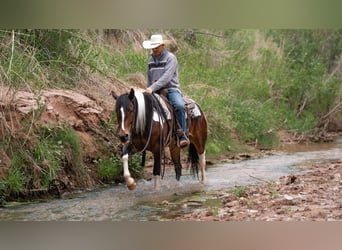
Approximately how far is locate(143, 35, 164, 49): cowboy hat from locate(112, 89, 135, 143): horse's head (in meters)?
0.46

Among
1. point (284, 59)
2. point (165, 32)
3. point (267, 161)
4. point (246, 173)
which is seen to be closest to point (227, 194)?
point (246, 173)

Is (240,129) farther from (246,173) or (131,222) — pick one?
(131,222)

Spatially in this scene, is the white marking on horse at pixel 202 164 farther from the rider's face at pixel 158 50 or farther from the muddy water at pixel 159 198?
the rider's face at pixel 158 50

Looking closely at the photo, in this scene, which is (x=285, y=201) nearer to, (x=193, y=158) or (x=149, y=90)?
(x=193, y=158)

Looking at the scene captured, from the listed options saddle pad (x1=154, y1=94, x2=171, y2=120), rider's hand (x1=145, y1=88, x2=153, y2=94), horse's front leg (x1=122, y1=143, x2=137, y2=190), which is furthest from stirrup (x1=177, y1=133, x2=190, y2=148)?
horse's front leg (x1=122, y1=143, x2=137, y2=190)

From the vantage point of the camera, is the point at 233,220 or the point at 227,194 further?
the point at 227,194

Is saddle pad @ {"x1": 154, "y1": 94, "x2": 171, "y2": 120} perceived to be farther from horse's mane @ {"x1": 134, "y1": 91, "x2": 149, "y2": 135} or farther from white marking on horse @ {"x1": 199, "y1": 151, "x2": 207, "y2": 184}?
white marking on horse @ {"x1": 199, "y1": 151, "x2": 207, "y2": 184}

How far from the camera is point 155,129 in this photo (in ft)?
15.7

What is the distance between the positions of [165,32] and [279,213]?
5.45ft

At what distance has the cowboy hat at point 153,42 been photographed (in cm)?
470

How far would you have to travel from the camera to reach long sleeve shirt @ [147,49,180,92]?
4.81 meters

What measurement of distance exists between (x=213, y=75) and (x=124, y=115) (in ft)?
4.74

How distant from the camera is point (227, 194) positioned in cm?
467

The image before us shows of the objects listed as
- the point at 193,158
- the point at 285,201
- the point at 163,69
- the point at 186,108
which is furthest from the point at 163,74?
the point at 285,201
